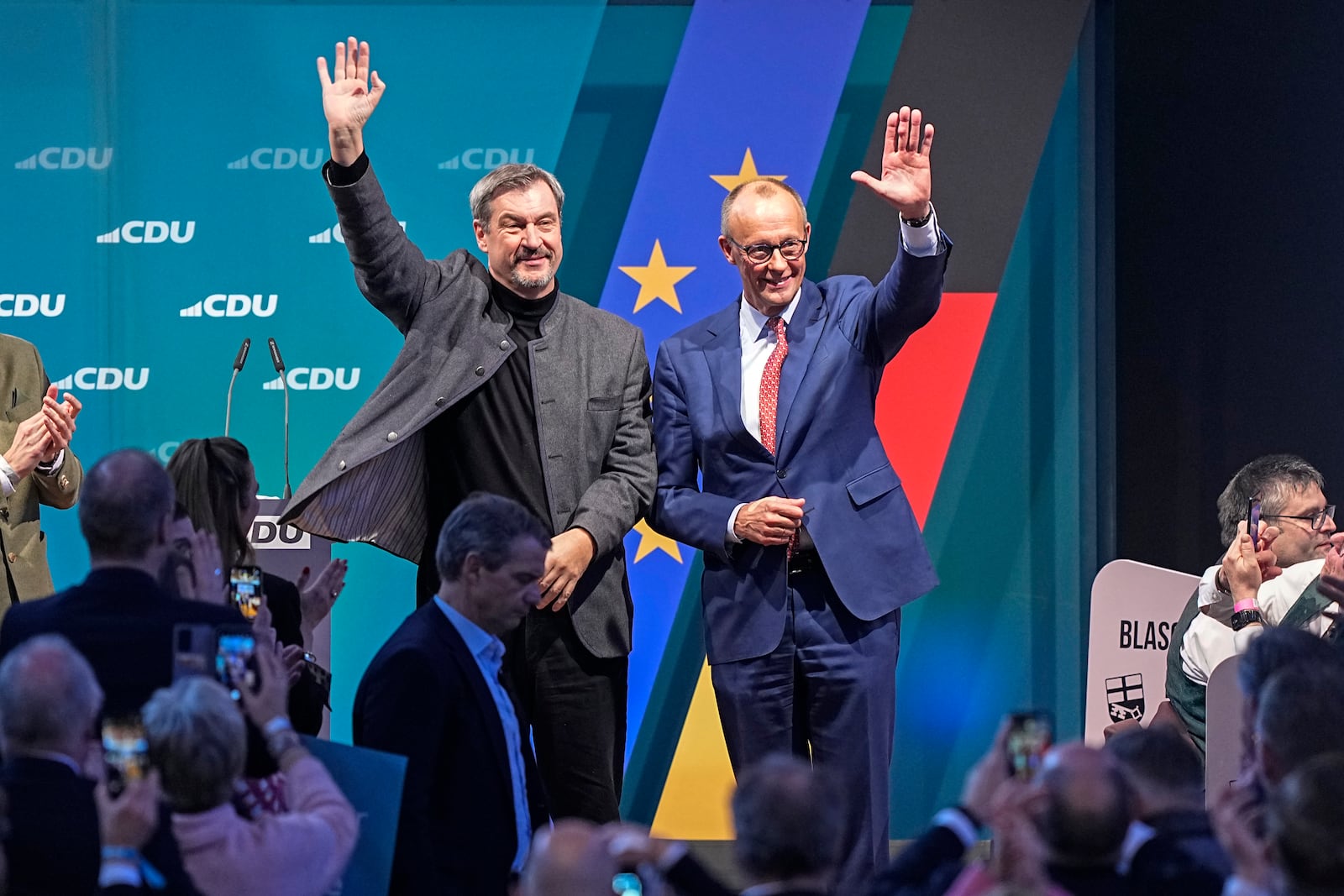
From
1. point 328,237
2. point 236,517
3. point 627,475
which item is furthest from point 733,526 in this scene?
point 328,237

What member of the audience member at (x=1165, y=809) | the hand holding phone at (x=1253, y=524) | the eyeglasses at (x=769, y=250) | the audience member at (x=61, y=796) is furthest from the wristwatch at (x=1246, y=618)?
the audience member at (x=61, y=796)

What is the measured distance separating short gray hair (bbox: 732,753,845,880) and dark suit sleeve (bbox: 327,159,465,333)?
219cm

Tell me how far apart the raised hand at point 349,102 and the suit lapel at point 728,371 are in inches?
39.8

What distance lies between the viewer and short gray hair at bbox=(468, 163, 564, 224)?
4227 millimetres

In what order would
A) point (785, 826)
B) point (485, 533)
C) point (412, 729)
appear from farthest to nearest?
point (485, 533)
point (412, 729)
point (785, 826)

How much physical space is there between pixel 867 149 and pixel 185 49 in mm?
2561

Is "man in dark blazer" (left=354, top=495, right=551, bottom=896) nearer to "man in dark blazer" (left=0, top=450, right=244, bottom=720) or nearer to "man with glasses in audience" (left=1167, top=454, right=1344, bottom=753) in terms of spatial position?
"man in dark blazer" (left=0, top=450, right=244, bottom=720)

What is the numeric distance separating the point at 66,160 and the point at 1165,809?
4.99 m

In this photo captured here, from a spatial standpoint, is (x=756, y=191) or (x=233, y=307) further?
(x=233, y=307)

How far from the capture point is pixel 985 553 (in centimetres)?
625

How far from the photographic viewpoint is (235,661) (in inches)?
106

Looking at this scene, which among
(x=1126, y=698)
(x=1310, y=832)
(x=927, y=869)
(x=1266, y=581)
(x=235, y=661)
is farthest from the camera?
(x=1126, y=698)

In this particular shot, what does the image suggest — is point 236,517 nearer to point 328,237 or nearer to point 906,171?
point 906,171

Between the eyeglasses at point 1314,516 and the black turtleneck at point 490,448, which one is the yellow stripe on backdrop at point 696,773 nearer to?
the black turtleneck at point 490,448
